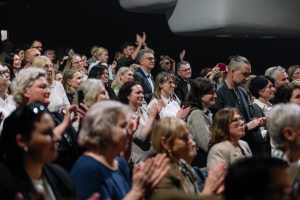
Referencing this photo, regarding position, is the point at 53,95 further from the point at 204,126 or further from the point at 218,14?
the point at 218,14

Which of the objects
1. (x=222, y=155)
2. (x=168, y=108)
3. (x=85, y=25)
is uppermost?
(x=222, y=155)

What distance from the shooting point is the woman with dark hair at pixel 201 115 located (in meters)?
5.97

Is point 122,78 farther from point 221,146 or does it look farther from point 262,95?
point 221,146

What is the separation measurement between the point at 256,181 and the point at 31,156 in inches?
42.1

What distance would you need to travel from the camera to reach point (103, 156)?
3723 mm

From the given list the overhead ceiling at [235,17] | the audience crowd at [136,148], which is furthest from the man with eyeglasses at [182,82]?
the audience crowd at [136,148]

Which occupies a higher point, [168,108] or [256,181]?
[256,181]

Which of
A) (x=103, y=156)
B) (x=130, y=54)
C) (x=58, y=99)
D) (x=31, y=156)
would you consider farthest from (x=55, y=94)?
(x=130, y=54)

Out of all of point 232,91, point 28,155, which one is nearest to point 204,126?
point 232,91

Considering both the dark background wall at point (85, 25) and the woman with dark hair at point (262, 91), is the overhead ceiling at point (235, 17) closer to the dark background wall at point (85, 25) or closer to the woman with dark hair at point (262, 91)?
the woman with dark hair at point (262, 91)

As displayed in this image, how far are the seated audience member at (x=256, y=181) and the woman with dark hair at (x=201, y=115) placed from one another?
3.04 meters

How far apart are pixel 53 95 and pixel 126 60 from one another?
3.86m

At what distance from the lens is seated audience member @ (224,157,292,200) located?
→ 2756mm

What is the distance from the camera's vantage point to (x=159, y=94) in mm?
7430
